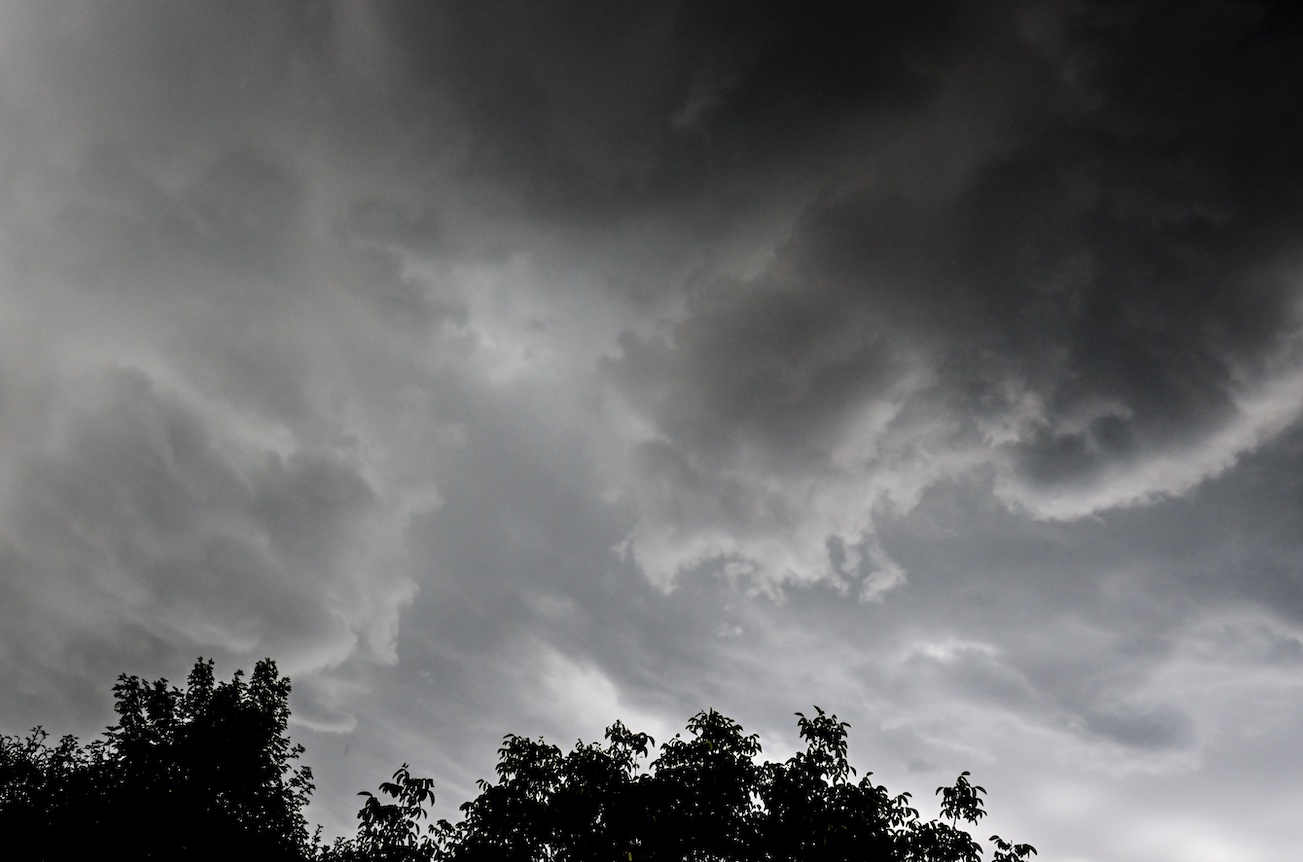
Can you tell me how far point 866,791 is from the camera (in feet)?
58.0

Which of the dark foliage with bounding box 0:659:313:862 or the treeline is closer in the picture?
the treeline

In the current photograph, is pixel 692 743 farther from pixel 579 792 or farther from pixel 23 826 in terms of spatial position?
pixel 23 826

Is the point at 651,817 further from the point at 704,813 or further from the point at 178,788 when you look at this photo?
the point at 178,788

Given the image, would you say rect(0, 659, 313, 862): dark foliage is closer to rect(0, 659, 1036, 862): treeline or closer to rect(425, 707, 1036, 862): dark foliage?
rect(0, 659, 1036, 862): treeline

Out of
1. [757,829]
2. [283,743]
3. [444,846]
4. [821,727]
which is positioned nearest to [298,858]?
[283,743]

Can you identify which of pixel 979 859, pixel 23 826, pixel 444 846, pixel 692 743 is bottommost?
pixel 23 826

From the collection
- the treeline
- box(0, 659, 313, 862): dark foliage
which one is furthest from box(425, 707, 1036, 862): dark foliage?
box(0, 659, 313, 862): dark foliage

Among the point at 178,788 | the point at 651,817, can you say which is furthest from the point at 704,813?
the point at 178,788

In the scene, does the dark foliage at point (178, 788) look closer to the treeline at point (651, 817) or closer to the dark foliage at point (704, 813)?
the treeline at point (651, 817)

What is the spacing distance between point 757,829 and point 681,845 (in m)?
2.18

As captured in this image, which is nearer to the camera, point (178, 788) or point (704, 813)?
point (704, 813)

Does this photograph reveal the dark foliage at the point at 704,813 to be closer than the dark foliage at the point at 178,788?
Yes

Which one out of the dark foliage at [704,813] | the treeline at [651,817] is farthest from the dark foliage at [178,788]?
the dark foliage at [704,813]

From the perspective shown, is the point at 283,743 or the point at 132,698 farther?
the point at 283,743
